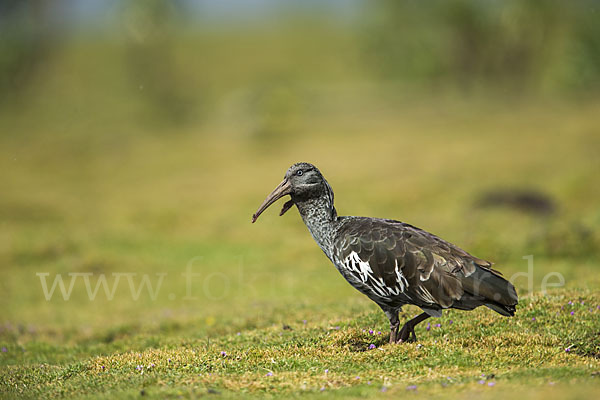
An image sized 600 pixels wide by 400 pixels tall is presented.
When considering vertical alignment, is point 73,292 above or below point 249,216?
below

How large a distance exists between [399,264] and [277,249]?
18.0 m

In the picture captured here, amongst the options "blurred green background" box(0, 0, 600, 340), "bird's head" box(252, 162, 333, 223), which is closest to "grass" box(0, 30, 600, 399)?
"blurred green background" box(0, 0, 600, 340)

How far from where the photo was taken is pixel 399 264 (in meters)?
10.4

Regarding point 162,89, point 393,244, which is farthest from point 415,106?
point 393,244

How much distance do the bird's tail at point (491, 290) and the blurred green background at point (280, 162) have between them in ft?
17.5

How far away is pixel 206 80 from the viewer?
113 m

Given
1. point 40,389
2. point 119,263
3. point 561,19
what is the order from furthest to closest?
point 561,19 → point 119,263 → point 40,389

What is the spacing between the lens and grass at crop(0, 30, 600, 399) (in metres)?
10.1

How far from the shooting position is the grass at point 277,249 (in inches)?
397

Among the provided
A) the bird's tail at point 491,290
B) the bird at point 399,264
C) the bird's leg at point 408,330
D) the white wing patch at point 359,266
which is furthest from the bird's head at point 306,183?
the bird's tail at point 491,290

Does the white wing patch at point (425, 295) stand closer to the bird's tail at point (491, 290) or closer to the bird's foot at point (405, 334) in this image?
the bird's tail at point (491, 290)

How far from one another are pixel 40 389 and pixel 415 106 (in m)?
54.6

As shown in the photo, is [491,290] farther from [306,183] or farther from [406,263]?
[306,183]

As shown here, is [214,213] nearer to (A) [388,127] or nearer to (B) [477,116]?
(A) [388,127]
